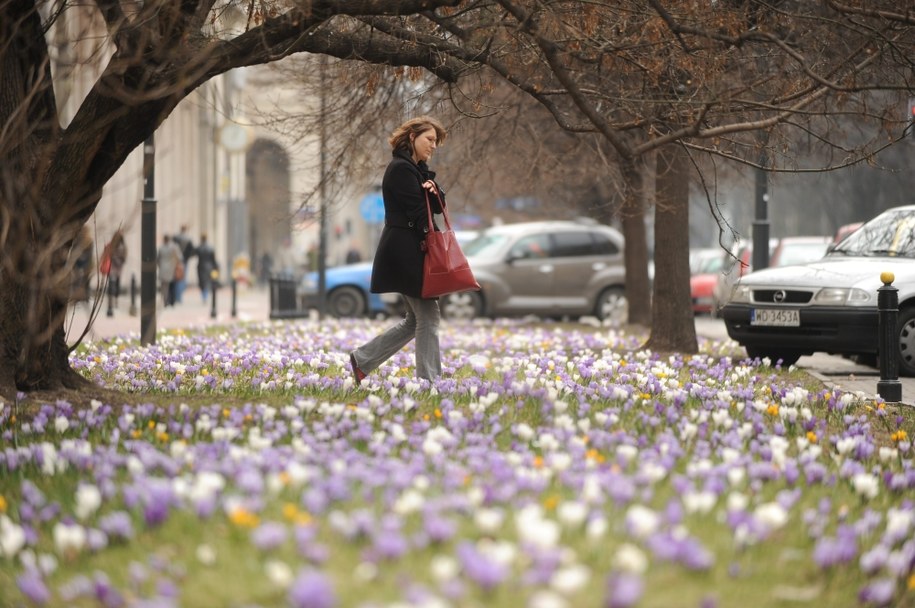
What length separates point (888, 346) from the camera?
10.6 m

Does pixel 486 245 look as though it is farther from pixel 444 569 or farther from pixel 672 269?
pixel 444 569

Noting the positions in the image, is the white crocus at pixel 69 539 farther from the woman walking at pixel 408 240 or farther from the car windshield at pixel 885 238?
the car windshield at pixel 885 238

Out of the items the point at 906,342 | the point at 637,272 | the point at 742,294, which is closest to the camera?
the point at 906,342

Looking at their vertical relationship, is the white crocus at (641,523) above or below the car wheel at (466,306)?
below

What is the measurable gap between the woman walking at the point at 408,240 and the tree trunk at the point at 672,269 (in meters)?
5.83

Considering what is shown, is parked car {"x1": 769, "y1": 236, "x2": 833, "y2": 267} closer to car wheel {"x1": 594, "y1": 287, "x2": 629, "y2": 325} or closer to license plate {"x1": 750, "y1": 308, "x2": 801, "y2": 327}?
car wheel {"x1": 594, "y1": 287, "x2": 629, "y2": 325}

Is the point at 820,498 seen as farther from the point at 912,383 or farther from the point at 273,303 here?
the point at 273,303

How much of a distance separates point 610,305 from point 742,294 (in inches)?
456

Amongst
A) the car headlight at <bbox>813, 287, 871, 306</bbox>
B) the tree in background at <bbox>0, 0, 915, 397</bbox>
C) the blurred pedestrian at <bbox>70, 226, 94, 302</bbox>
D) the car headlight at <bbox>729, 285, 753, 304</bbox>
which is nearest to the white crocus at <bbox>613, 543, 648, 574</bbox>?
the tree in background at <bbox>0, 0, 915, 397</bbox>

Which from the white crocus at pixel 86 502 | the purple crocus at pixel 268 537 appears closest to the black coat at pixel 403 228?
the white crocus at pixel 86 502

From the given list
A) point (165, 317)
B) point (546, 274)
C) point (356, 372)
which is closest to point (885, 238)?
point (356, 372)

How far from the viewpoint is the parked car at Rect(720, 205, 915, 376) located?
42.8ft

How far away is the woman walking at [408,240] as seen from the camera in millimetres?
9320

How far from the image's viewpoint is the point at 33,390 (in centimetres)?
832
